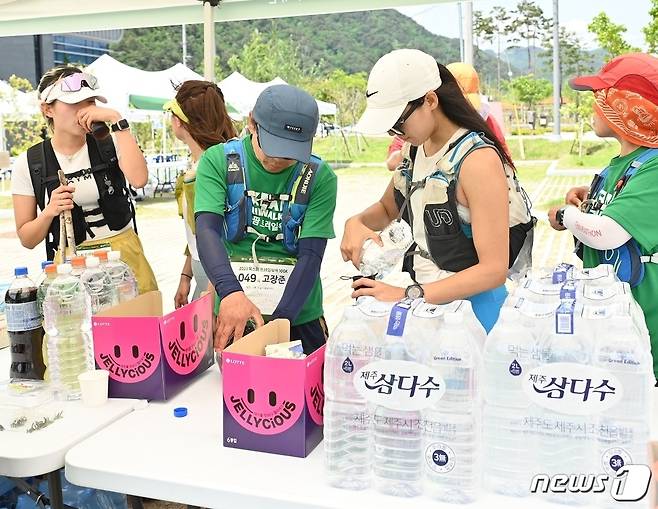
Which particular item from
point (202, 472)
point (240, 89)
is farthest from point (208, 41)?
point (202, 472)

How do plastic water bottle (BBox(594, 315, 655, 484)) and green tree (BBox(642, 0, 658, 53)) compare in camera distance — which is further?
green tree (BBox(642, 0, 658, 53))

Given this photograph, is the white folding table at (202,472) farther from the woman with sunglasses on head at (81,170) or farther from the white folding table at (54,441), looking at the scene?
the woman with sunglasses on head at (81,170)

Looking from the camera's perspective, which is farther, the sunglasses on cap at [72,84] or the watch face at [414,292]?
the sunglasses on cap at [72,84]

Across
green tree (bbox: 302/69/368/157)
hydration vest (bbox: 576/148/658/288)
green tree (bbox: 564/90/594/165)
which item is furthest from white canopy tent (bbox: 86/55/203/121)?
hydration vest (bbox: 576/148/658/288)

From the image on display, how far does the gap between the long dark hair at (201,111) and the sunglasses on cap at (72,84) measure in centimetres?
32

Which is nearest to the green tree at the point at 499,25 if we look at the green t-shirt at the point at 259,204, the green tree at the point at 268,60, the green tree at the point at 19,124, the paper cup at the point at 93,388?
the green tree at the point at 268,60

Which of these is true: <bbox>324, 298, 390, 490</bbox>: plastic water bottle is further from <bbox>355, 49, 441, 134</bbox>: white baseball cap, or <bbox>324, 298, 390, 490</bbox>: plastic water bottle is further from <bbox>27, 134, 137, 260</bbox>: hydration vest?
<bbox>27, 134, 137, 260</bbox>: hydration vest

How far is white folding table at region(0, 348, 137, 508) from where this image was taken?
150 centimetres

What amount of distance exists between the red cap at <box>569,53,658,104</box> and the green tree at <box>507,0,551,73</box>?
1854 mm

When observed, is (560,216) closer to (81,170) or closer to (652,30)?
(81,170)

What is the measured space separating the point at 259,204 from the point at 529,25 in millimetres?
2430

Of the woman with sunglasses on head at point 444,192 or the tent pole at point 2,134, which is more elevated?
the tent pole at point 2,134

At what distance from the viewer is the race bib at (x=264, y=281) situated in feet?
7.09

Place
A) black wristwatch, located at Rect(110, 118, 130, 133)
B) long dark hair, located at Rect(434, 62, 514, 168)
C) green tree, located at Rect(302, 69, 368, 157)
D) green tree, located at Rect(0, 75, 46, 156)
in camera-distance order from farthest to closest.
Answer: green tree, located at Rect(0, 75, 46, 156), green tree, located at Rect(302, 69, 368, 157), black wristwatch, located at Rect(110, 118, 130, 133), long dark hair, located at Rect(434, 62, 514, 168)
